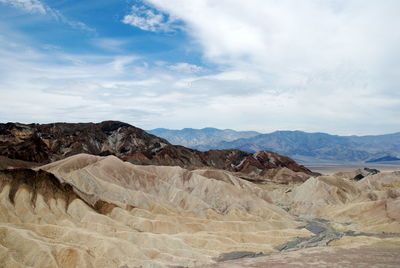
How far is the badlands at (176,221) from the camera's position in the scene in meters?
54.8

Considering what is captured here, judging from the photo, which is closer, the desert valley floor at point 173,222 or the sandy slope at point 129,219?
the desert valley floor at point 173,222

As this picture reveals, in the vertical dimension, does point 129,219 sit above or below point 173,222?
above

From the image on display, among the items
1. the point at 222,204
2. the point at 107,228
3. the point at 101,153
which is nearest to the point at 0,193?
the point at 107,228

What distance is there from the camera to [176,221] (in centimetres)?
8262

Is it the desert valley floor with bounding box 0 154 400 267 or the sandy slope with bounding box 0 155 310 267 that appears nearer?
the desert valley floor with bounding box 0 154 400 267

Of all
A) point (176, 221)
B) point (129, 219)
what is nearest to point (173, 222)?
point (176, 221)

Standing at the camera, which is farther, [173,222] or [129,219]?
[173,222]

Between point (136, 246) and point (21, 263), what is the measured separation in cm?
1705

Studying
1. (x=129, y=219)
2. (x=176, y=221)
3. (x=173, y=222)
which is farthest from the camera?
(x=176, y=221)

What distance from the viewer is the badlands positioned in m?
54.8

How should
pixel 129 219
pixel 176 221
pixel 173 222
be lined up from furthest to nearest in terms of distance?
pixel 176 221 → pixel 173 222 → pixel 129 219

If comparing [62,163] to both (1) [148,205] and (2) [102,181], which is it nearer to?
(2) [102,181]

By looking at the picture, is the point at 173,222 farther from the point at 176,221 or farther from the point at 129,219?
the point at 129,219

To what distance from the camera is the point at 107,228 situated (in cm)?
6969
